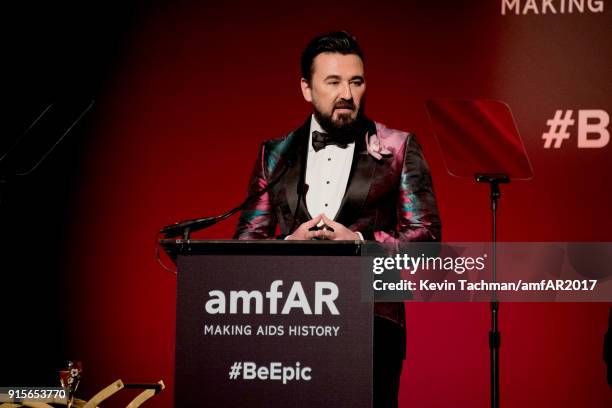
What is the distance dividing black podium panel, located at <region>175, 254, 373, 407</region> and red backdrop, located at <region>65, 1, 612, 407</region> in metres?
2.05

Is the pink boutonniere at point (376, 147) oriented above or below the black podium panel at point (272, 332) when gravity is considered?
above

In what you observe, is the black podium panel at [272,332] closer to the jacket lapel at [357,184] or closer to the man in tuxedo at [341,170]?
the man in tuxedo at [341,170]

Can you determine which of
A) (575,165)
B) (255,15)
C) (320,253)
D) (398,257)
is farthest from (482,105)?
(320,253)

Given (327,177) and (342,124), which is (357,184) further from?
(342,124)

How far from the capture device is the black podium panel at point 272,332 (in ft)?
6.73

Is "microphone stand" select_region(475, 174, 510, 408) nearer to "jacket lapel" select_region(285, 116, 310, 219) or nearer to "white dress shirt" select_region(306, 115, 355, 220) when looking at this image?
"white dress shirt" select_region(306, 115, 355, 220)

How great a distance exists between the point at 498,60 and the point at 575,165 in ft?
2.19

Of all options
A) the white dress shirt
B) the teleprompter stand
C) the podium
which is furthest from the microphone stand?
the podium

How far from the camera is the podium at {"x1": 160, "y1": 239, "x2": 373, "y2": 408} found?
205 centimetres

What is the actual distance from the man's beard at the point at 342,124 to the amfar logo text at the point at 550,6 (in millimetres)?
964

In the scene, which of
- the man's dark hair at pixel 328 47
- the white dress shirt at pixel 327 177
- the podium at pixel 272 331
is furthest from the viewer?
the man's dark hair at pixel 328 47

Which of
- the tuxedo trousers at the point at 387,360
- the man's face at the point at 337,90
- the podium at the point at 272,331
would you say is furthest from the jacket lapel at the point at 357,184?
the podium at the point at 272,331

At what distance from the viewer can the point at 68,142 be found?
4.36 m

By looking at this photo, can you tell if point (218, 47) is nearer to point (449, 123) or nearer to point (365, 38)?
point (365, 38)
